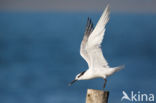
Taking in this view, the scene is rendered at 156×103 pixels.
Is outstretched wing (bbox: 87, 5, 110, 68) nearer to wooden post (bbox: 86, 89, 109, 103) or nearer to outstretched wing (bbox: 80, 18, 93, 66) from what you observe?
outstretched wing (bbox: 80, 18, 93, 66)

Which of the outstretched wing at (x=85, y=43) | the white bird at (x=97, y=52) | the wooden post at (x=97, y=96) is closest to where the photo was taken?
the wooden post at (x=97, y=96)

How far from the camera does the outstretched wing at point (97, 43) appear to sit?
5512mm

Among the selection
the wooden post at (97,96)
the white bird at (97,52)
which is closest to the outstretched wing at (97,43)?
the white bird at (97,52)

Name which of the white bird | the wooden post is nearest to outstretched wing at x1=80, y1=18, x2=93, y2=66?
the white bird

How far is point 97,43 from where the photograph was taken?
5551mm

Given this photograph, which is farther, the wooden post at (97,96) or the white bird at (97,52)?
the white bird at (97,52)

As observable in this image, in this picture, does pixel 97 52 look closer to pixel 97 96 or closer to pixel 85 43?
pixel 85 43

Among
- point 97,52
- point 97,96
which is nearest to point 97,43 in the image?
point 97,52

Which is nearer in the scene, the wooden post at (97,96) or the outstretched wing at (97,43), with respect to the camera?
the wooden post at (97,96)

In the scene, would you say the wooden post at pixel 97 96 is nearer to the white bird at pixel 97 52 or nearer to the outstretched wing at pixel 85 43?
the white bird at pixel 97 52

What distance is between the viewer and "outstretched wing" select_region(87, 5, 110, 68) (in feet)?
18.1

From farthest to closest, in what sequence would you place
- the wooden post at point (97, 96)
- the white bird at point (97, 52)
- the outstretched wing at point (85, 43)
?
the outstretched wing at point (85, 43) → the white bird at point (97, 52) → the wooden post at point (97, 96)

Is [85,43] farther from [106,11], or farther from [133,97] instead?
[133,97]

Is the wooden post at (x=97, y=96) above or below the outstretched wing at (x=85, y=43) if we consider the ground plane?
below
